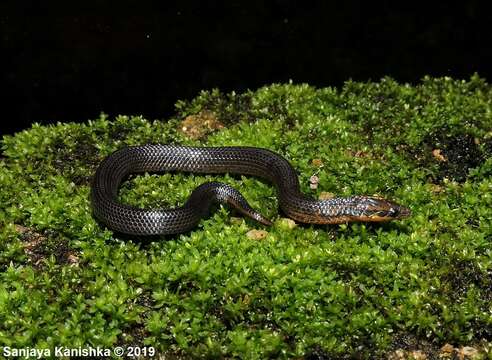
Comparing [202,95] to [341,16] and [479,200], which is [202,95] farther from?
[479,200]

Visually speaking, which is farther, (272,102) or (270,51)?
(270,51)

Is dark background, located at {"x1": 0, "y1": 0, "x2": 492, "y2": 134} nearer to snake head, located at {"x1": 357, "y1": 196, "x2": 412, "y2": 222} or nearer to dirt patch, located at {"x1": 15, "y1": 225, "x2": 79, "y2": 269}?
dirt patch, located at {"x1": 15, "y1": 225, "x2": 79, "y2": 269}

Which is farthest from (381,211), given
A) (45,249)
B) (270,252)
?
(45,249)

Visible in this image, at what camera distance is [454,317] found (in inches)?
282

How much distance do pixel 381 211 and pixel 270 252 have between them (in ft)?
5.39

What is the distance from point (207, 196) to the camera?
848cm

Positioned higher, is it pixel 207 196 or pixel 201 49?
pixel 201 49

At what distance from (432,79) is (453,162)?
101 inches

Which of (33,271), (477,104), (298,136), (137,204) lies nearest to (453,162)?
(477,104)

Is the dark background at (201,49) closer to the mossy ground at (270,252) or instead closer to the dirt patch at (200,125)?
the dirt patch at (200,125)

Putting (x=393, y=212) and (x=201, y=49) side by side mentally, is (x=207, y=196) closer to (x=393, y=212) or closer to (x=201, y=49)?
(x=393, y=212)

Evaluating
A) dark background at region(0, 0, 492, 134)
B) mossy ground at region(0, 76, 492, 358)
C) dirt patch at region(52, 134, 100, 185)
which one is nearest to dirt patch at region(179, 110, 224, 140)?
mossy ground at region(0, 76, 492, 358)

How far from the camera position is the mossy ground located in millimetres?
7035

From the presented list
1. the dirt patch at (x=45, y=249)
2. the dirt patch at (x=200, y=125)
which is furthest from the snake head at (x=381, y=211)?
the dirt patch at (x=45, y=249)
